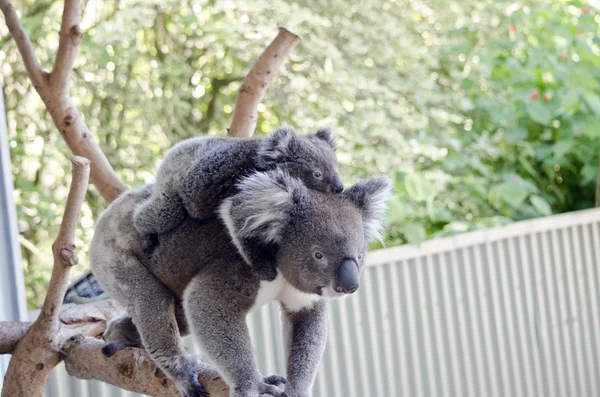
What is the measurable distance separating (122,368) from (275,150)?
79cm

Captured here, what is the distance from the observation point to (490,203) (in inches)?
185

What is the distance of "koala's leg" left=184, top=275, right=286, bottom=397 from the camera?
178cm

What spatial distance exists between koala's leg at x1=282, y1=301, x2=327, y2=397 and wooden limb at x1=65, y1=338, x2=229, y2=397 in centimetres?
22

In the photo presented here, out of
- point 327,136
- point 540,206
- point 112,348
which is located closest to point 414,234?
point 540,206

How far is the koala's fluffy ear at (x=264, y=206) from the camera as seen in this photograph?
5.49ft

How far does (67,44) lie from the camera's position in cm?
267

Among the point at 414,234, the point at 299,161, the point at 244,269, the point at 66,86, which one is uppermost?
the point at 66,86

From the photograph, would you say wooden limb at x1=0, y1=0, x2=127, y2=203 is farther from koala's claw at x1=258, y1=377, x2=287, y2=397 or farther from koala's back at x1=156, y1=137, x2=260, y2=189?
koala's claw at x1=258, y1=377, x2=287, y2=397

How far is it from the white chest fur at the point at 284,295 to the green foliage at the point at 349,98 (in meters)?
2.42

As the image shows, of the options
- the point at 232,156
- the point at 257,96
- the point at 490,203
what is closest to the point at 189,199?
the point at 232,156

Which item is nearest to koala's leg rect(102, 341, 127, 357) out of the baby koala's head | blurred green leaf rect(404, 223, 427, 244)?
the baby koala's head

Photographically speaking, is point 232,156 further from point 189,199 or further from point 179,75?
point 179,75

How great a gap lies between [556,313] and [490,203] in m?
0.89

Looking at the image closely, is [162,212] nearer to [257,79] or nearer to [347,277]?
[347,277]
